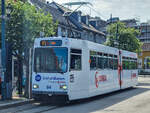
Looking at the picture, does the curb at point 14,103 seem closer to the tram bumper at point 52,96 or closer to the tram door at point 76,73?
the tram bumper at point 52,96

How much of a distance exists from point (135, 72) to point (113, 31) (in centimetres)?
1556

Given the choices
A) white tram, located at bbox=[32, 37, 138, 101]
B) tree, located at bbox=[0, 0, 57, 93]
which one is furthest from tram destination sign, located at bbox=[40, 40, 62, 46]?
tree, located at bbox=[0, 0, 57, 93]

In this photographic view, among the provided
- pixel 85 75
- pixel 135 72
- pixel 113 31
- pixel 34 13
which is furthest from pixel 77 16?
pixel 85 75

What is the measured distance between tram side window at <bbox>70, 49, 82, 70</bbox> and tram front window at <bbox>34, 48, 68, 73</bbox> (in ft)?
1.30

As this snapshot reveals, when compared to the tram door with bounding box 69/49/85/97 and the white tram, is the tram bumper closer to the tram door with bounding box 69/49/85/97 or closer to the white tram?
the white tram

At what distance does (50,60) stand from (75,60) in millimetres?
1134

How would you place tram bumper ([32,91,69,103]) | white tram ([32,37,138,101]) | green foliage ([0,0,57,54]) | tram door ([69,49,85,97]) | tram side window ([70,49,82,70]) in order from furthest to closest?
1. green foliage ([0,0,57,54])
2. tram side window ([70,49,82,70])
3. tram door ([69,49,85,97])
4. white tram ([32,37,138,101])
5. tram bumper ([32,91,69,103])

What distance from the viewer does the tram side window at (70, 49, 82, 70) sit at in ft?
43.4

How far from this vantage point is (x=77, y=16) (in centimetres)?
4600

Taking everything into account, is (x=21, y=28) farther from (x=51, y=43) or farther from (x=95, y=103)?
(x=95, y=103)

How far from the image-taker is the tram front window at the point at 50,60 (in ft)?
42.6

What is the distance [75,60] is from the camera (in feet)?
44.3

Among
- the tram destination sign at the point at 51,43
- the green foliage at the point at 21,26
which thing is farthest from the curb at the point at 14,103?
the green foliage at the point at 21,26

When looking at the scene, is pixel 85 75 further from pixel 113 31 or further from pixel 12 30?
pixel 113 31
